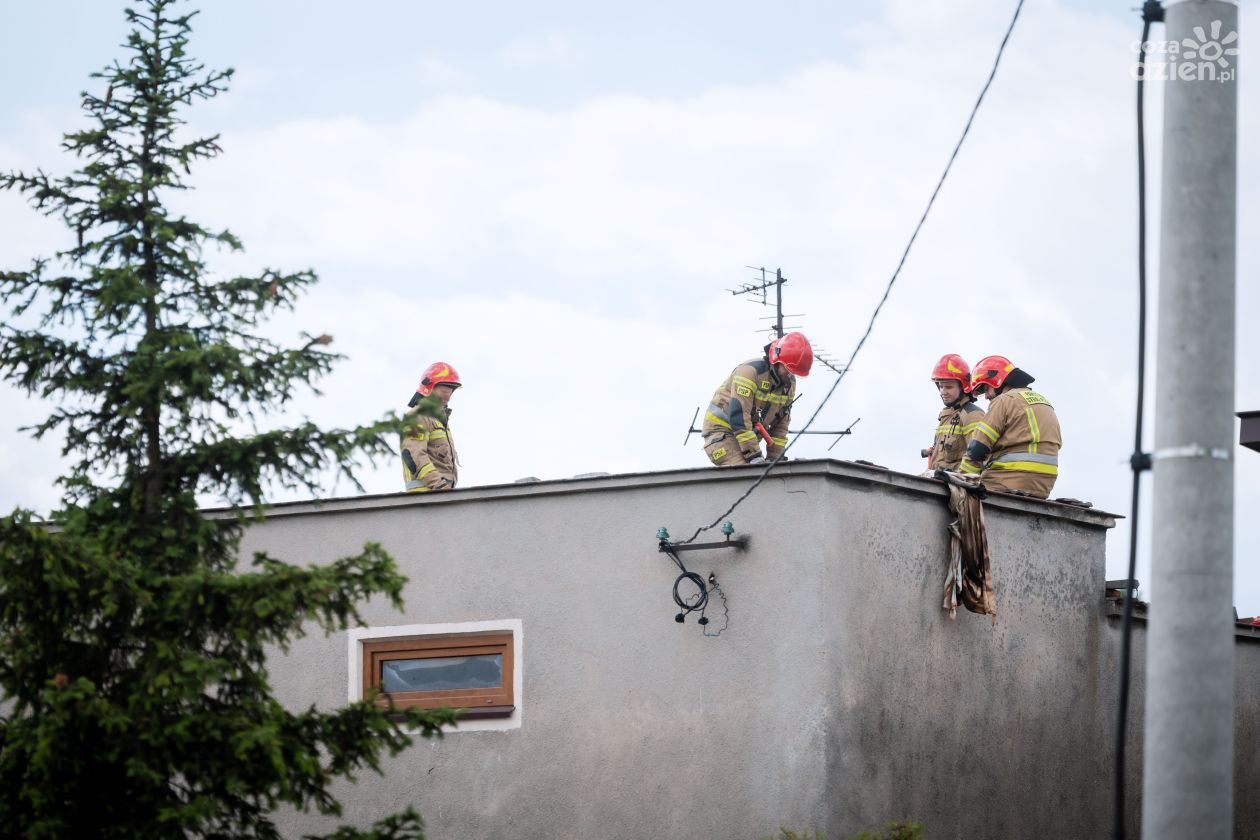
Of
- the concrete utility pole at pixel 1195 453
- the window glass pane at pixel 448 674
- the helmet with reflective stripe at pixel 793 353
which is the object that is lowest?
the window glass pane at pixel 448 674

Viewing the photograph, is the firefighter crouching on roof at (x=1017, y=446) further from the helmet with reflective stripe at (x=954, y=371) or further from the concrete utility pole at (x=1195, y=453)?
the concrete utility pole at (x=1195, y=453)

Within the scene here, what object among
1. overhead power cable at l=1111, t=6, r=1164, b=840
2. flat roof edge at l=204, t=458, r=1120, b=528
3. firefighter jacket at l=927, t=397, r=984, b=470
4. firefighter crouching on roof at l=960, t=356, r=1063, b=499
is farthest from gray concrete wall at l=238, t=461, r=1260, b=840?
overhead power cable at l=1111, t=6, r=1164, b=840

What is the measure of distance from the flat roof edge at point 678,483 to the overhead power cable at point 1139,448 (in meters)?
4.60

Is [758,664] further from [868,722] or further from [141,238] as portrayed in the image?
[141,238]

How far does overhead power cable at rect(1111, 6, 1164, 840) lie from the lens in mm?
5866

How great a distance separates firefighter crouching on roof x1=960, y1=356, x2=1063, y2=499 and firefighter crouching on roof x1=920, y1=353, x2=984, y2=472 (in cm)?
62

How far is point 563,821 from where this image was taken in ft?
37.6

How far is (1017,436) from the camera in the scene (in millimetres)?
13586

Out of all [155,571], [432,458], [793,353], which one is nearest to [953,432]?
→ [793,353]

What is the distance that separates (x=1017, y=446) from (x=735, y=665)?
3782mm

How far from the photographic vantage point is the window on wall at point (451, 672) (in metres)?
11.8

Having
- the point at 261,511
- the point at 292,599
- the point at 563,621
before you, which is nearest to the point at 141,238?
the point at 261,511

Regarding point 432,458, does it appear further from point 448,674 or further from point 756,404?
point 448,674

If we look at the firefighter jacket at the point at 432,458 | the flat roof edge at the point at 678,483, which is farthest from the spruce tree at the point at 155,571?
the firefighter jacket at the point at 432,458
